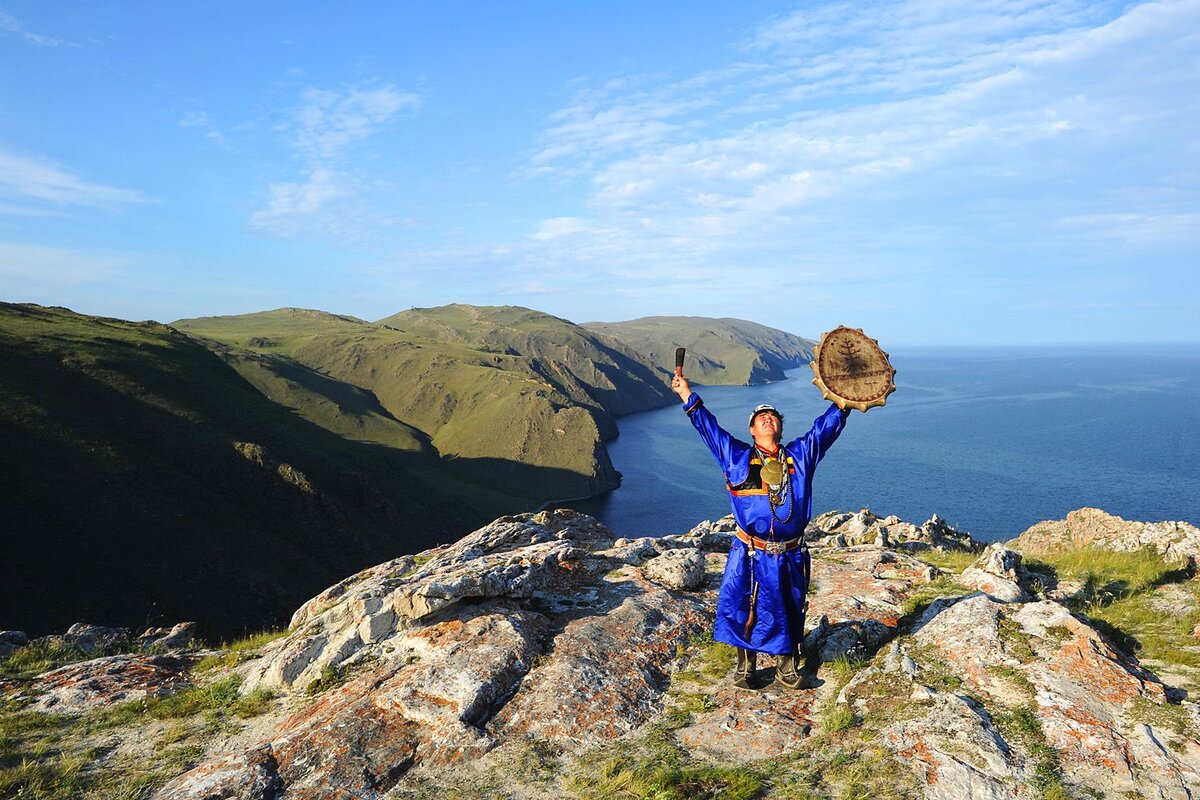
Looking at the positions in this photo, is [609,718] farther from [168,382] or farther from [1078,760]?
[168,382]

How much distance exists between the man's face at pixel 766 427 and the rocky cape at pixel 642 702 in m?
3.01

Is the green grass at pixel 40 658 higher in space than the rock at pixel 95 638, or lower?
higher

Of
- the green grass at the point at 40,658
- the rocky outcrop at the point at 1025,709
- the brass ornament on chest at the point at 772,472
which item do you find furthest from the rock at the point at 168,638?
the rocky outcrop at the point at 1025,709

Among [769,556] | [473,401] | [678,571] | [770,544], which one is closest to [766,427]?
[770,544]

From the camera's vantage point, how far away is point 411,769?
19.8 ft

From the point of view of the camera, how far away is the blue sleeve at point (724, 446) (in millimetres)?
7477

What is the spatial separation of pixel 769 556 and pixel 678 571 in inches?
143

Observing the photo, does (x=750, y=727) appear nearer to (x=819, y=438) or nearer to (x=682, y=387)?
(x=819, y=438)

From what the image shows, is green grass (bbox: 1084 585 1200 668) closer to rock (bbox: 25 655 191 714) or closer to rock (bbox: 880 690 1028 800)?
rock (bbox: 880 690 1028 800)

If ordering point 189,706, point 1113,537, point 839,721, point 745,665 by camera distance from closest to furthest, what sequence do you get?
Answer: point 839,721, point 745,665, point 189,706, point 1113,537

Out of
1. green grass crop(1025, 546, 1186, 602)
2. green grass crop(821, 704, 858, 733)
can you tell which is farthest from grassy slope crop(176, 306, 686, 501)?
green grass crop(821, 704, 858, 733)

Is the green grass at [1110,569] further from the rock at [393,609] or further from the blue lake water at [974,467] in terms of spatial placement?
the blue lake water at [974,467]

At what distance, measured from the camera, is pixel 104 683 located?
8.13m

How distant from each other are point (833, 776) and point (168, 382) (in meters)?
83.7
